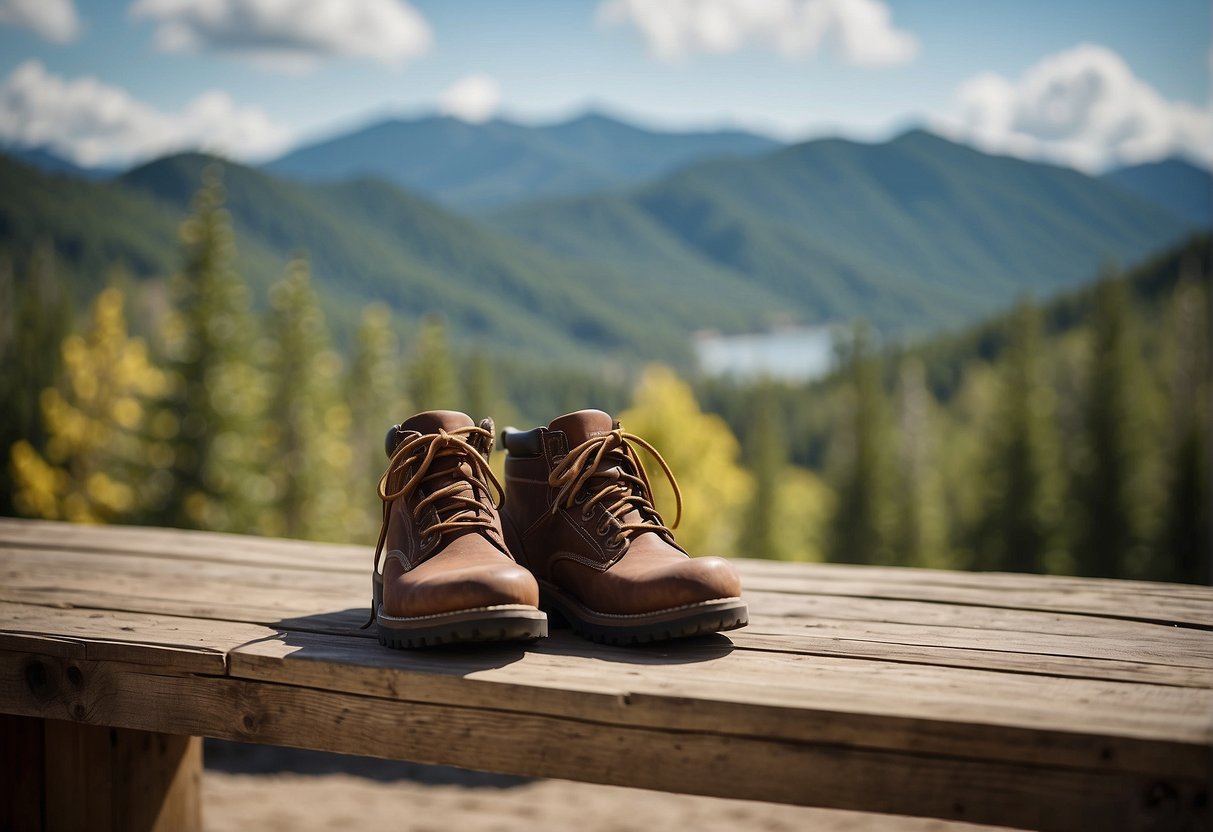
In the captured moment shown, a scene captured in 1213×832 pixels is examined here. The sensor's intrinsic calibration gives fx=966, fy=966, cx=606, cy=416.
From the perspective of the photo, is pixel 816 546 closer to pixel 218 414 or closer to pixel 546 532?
pixel 218 414

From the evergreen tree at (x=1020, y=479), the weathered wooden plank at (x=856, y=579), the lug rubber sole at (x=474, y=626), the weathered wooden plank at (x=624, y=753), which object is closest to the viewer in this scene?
the weathered wooden plank at (x=624, y=753)

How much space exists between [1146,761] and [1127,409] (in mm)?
44772

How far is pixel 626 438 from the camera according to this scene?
230cm

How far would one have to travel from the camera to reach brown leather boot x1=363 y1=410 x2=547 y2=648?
1.90m

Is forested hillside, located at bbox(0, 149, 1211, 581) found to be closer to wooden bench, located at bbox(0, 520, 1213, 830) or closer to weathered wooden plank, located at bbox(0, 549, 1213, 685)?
weathered wooden plank, located at bbox(0, 549, 1213, 685)

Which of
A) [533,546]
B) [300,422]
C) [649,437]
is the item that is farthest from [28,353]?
[533,546]

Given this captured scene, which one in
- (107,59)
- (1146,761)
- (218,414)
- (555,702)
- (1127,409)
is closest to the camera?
(1146,761)

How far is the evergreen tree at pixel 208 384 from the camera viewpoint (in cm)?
2228

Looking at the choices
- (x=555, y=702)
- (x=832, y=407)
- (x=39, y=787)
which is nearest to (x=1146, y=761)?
(x=555, y=702)

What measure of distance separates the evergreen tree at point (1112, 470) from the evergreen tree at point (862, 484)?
815 cm

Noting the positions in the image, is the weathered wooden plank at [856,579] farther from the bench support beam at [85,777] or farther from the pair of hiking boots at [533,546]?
the pair of hiking boots at [533,546]

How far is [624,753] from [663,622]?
31cm

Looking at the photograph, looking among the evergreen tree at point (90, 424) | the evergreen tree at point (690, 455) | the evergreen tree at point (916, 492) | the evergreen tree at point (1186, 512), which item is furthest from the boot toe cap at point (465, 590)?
the evergreen tree at point (916, 492)

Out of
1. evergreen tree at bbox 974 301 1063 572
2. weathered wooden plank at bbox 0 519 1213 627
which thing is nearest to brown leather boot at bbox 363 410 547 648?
weathered wooden plank at bbox 0 519 1213 627
